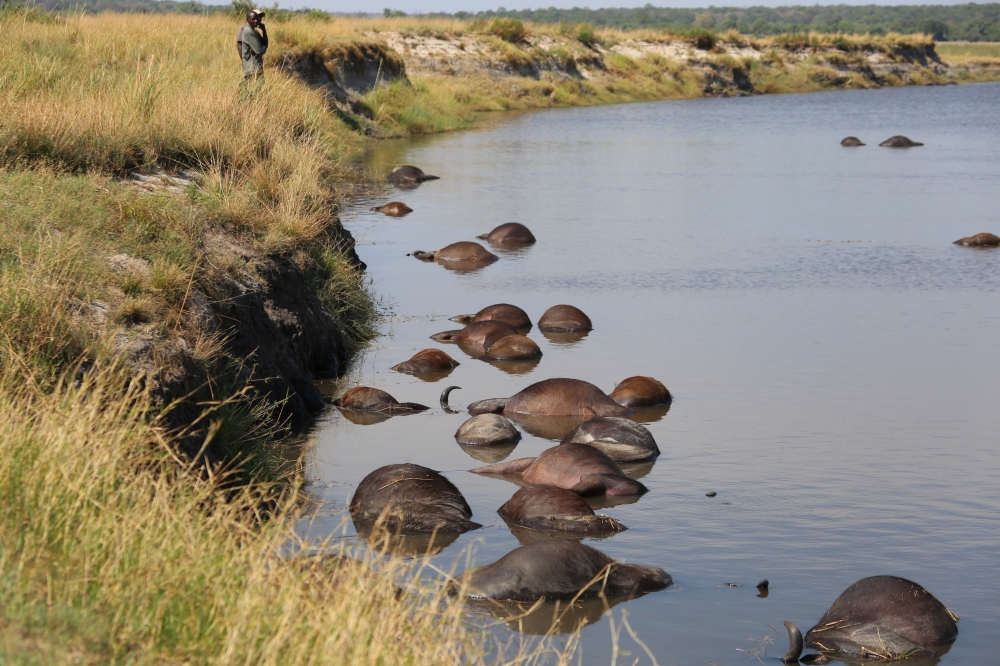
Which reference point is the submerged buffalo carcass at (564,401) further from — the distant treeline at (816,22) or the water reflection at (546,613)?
the distant treeline at (816,22)

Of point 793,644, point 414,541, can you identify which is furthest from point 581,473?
point 793,644

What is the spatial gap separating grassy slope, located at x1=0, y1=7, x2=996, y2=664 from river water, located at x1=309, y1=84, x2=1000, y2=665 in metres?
1.45

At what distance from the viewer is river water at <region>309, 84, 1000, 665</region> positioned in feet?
20.6

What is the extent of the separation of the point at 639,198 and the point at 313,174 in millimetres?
11273

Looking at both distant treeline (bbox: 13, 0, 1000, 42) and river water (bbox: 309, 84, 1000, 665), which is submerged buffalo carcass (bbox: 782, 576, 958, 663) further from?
distant treeline (bbox: 13, 0, 1000, 42)

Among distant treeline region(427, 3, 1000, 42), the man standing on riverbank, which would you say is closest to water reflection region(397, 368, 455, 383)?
the man standing on riverbank

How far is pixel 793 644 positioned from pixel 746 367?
222 inches

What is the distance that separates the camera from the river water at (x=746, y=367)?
6273 mm

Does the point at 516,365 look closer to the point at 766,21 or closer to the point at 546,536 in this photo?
the point at 546,536

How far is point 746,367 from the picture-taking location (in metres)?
10.6

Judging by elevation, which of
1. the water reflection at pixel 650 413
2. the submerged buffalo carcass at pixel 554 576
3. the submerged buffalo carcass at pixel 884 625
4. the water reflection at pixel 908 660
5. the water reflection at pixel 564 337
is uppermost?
the submerged buffalo carcass at pixel 884 625

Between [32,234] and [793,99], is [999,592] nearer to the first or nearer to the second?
[32,234]

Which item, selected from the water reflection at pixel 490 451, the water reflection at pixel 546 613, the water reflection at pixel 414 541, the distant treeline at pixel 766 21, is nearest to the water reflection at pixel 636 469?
the water reflection at pixel 490 451

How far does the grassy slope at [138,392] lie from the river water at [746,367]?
1451 mm
